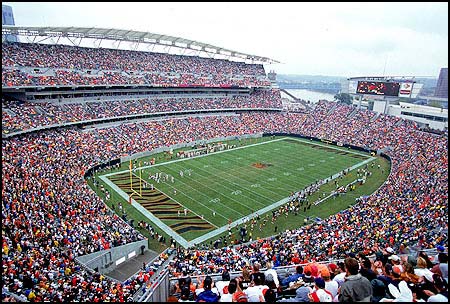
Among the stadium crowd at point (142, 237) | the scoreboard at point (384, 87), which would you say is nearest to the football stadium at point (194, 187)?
the stadium crowd at point (142, 237)

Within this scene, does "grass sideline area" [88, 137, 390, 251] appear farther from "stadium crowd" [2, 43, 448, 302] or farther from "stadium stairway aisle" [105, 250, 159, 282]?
"stadium crowd" [2, 43, 448, 302]

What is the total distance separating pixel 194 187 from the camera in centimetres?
2725

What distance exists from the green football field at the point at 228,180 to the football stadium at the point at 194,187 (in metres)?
0.19

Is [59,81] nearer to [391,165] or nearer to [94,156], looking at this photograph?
[94,156]

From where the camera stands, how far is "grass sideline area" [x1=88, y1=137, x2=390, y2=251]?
870 inches

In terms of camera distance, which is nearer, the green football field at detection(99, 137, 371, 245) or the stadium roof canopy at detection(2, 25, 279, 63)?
the green football field at detection(99, 137, 371, 245)

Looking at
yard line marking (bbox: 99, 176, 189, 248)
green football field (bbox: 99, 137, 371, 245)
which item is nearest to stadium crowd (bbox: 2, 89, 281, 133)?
green football field (bbox: 99, 137, 371, 245)

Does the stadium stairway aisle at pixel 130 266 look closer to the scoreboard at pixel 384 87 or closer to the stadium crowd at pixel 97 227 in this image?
the stadium crowd at pixel 97 227

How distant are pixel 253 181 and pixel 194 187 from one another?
5.47m

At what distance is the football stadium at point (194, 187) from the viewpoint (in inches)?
288

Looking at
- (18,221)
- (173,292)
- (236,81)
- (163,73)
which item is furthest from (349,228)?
(236,81)

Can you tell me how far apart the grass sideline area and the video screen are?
1130 cm

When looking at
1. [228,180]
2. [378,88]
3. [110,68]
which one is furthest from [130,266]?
[378,88]

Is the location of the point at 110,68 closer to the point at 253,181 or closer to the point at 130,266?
the point at 253,181
